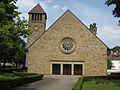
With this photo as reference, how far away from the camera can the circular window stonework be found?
3995cm

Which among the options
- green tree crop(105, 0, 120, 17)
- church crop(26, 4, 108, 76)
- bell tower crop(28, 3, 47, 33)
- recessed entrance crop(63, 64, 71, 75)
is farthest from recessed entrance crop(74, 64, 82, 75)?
green tree crop(105, 0, 120, 17)

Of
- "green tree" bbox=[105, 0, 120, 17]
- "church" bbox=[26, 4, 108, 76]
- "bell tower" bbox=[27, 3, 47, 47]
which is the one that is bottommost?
"church" bbox=[26, 4, 108, 76]

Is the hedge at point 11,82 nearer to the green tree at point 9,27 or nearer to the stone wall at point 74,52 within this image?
the green tree at point 9,27

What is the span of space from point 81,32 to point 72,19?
132 inches

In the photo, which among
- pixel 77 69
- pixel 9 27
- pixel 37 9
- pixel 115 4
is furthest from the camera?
pixel 37 9

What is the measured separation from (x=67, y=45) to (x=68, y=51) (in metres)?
1.37

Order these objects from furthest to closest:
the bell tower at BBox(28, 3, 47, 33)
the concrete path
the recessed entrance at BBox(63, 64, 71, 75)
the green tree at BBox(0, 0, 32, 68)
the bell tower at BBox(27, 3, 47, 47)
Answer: the bell tower at BBox(28, 3, 47, 33)
the bell tower at BBox(27, 3, 47, 47)
the recessed entrance at BBox(63, 64, 71, 75)
the concrete path
the green tree at BBox(0, 0, 32, 68)

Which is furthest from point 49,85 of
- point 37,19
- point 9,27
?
point 37,19

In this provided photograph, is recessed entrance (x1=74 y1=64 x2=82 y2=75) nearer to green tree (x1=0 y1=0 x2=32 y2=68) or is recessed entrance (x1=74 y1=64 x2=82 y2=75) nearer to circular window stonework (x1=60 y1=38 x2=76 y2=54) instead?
circular window stonework (x1=60 y1=38 x2=76 y2=54)

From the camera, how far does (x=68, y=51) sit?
4003 cm

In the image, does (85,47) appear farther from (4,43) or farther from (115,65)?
(115,65)

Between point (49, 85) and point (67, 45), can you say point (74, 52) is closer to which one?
point (67, 45)

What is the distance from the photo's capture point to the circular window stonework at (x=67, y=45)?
40.0 metres

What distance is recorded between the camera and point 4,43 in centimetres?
1180
